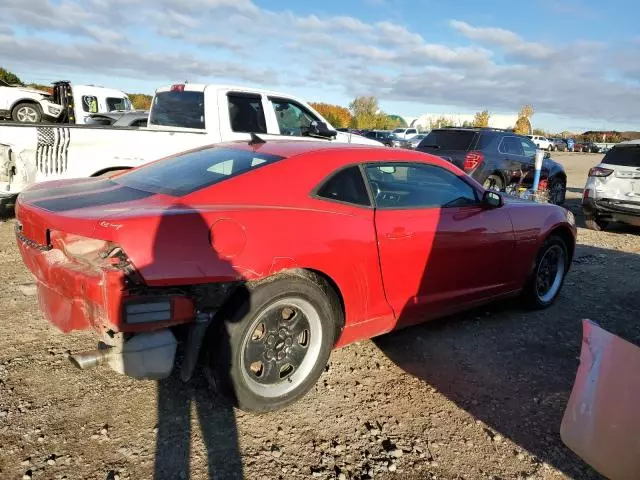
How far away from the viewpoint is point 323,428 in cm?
283

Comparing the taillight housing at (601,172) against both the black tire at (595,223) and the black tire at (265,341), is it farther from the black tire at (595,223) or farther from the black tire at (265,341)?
the black tire at (265,341)

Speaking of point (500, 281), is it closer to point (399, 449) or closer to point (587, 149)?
point (399, 449)

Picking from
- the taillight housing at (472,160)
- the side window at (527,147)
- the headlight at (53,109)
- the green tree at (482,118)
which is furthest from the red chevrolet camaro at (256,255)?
the green tree at (482,118)

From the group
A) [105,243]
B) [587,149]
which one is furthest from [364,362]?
[587,149]

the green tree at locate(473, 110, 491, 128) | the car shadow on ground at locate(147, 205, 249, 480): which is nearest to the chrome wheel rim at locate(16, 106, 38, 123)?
the car shadow on ground at locate(147, 205, 249, 480)

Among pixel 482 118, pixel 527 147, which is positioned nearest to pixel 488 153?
pixel 527 147

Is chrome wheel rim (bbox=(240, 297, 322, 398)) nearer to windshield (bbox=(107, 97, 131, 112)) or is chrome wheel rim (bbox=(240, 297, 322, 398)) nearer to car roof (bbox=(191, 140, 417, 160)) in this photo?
car roof (bbox=(191, 140, 417, 160))

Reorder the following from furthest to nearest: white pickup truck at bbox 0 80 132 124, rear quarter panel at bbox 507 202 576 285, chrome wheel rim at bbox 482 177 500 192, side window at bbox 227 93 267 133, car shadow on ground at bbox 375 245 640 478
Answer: white pickup truck at bbox 0 80 132 124
chrome wheel rim at bbox 482 177 500 192
side window at bbox 227 93 267 133
rear quarter panel at bbox 507 202 576 285
car shadow on ground at bbox 375 245 640 478

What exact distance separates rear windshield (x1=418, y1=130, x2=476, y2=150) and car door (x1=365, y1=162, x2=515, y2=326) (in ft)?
19.9

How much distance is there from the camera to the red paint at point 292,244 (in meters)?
2.45

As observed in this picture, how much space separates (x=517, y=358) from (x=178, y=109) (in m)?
6.01

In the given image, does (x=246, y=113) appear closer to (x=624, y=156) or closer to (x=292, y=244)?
(x=292, y=244)

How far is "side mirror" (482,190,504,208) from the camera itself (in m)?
4.03

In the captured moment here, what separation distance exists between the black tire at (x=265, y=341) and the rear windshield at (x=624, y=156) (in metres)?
7.28
